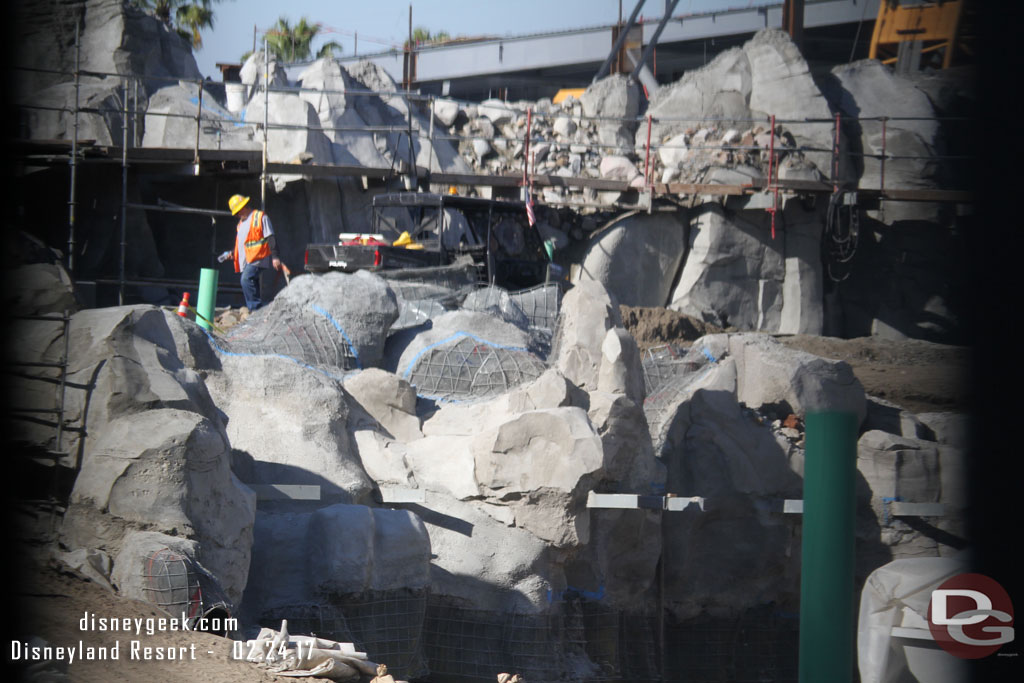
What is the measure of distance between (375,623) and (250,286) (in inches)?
253

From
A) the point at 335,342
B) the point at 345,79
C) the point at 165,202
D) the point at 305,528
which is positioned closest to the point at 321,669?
the point at 305,528

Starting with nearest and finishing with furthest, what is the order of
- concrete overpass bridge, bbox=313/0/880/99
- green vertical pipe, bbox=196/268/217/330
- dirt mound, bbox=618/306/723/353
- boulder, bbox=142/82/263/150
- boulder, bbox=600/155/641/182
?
green vertical pipe, bbox=196/268/217/330 < dirt mound, bbox=618/306/723/353 < boulder, bbox=142/82/263/150 < boulder, bbox=600/155/641/182 < concrete overpass bridge, bbox=313/0/880/99

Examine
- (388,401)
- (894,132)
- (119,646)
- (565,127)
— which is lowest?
(119,646)

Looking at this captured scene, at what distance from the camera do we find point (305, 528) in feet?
21.5

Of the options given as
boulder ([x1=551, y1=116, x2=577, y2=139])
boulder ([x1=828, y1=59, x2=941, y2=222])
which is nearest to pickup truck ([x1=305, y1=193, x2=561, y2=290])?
boulder ([x1=828, y1=59, x2=941, y2=222])

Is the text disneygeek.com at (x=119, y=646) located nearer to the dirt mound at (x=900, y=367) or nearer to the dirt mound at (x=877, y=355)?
the dirt mound at (x=900, y=367)

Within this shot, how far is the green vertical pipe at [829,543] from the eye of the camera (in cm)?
445

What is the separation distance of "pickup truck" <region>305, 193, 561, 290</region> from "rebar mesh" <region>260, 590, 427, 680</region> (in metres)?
6.47

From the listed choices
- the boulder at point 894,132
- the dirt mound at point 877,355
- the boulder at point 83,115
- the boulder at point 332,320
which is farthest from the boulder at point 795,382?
the boulder at point 83,115

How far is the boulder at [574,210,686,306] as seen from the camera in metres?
18.1

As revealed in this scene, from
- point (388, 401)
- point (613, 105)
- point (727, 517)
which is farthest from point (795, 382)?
point (613, 105)

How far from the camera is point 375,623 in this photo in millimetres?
6574

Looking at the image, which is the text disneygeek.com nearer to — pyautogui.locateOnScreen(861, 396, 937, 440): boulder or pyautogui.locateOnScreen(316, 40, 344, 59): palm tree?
pyautogui.locateOnScreen(861, 396, 937, 440): boulder

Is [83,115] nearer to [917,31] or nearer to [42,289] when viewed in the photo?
[42,289]
